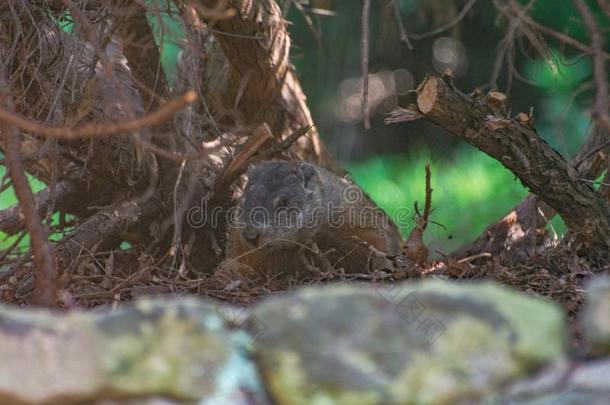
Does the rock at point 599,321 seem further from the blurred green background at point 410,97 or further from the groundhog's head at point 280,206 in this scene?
the blurred green background at point 410,97

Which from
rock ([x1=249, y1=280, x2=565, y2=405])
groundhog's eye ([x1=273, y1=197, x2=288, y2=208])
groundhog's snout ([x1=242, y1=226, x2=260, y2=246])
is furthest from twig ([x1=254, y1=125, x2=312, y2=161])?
rock ([x1=249, y1=280, x2=565, y2=405])

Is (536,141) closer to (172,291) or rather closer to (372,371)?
(172,291)

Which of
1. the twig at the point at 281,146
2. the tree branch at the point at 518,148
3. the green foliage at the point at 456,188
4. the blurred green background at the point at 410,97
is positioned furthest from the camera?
the blurred green background at the point at 410,97

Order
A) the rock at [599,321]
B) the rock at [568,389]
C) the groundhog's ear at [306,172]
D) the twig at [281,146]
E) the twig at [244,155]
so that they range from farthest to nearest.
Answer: the twig at [281,146], the groundhog's ear at [306,172], the twig at [244,155], the rock at [599,321], the rock at [568,389]

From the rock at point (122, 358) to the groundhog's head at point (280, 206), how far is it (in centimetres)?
227

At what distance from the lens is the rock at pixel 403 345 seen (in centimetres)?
183

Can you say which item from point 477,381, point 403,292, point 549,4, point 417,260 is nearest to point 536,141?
point 417,260

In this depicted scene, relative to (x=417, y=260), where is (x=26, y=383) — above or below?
above

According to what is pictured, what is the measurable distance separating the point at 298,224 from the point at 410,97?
6.47 metres

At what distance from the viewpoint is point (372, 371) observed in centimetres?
184

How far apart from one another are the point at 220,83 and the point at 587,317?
3.36 meters

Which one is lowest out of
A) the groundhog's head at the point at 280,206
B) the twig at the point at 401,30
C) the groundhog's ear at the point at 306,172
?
the groundhog's head at the point at 280,206

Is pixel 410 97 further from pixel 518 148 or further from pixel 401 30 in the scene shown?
pixel 401 30

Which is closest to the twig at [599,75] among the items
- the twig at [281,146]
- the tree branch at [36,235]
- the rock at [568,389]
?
the rock at [568,389]
